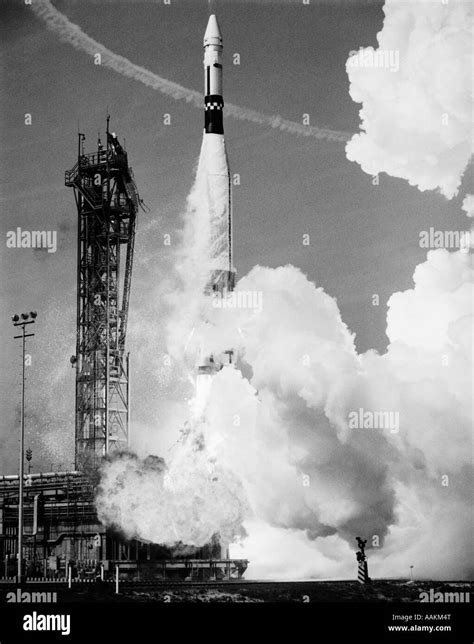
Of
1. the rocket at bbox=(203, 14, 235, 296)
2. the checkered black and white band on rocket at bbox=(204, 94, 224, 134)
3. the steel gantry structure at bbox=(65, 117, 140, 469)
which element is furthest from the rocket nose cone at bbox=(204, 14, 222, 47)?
the steel gantry structure at bbox=(65, 117, 140, 469)

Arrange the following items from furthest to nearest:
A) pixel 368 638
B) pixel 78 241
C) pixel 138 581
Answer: pixel 78 241
pixel 138 581
pixel 368 638

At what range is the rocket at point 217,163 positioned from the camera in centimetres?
4181

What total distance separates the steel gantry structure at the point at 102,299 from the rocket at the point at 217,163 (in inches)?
169

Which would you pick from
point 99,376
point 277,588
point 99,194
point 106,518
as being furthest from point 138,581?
point 99,194

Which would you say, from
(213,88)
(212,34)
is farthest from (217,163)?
(212,34)

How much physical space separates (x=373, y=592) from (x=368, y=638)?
810cm

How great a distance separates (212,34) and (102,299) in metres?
12.5

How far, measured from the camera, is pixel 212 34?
136 feet

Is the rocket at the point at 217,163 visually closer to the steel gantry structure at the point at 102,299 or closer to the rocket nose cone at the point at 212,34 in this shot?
the rocket nose cone at the point at 212,34

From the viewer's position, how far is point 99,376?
4750cm

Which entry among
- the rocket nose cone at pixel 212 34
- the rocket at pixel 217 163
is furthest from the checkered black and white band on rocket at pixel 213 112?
the rocket nose cone at pixel 212 34

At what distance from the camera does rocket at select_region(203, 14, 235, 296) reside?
41.8 meters

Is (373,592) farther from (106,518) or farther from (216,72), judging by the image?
(216,72)

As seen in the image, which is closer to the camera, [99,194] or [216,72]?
[216,72]
